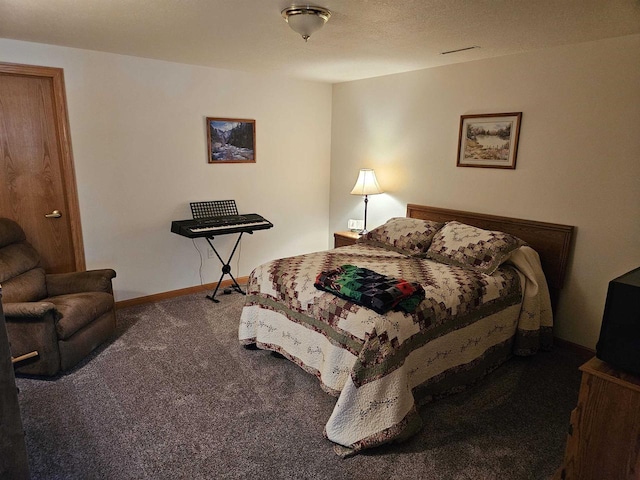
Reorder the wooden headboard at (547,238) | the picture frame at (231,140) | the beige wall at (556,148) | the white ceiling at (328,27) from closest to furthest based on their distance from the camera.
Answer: the white ceiling at (328,27) < the beige wall at (556,148) < the wooden headboard at (547,238) < the picture frame at (231,140)

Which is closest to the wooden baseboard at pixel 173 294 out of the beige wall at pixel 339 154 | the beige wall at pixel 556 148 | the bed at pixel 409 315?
the beige wall at pixel 339 154

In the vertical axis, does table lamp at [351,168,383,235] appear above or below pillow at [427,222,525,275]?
above

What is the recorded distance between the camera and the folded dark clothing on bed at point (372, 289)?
2.22 m

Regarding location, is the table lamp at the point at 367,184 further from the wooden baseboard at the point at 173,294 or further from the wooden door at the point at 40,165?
the wooden door at the point at 40,165

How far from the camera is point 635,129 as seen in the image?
2.70 meters

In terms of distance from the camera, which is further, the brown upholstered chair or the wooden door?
the wooden door

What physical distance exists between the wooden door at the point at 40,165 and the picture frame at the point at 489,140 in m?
3.47

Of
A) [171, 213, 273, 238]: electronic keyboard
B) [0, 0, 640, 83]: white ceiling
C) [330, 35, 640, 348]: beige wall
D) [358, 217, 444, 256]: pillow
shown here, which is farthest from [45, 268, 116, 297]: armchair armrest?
[330, 35, 640, 348]: beige wall

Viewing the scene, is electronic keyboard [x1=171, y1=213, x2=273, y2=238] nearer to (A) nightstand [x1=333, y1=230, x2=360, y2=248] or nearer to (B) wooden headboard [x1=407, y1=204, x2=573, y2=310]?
(A) nightstand [x1=333, y1=230, x2=360, y2=248]

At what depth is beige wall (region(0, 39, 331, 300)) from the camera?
3484 millimetres

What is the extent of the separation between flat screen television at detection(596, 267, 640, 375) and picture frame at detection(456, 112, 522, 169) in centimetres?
203

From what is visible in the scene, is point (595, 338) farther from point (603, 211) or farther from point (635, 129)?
point (635, 129)

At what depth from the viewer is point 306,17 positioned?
7.32ft

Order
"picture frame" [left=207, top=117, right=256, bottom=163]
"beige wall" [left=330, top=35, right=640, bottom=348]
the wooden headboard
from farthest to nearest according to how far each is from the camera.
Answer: "picture frame" [left=207, top=117, right=256, bottom=163] < the wooden headboard < "beige wall" [left=330, top=35, right=640, bottom=348]
